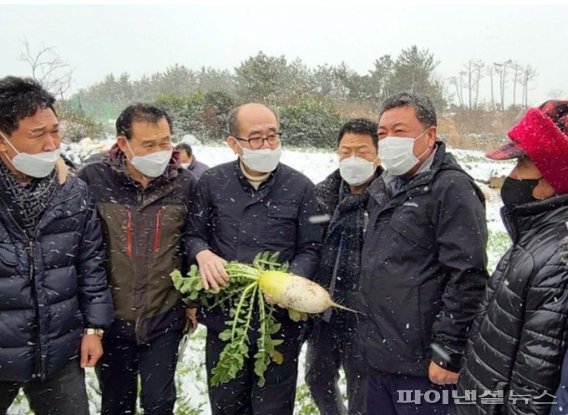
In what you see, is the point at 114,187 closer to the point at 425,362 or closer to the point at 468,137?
the point at 425,362

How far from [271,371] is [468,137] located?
22059 millimetres

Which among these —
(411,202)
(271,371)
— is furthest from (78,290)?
(411,202)

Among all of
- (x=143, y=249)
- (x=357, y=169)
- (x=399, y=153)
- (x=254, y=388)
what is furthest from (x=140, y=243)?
(x=399, y=153)

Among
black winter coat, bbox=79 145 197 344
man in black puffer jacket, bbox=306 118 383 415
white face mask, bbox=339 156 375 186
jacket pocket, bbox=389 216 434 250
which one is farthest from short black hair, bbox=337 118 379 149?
black winter coat, bbox=79 145 197 344

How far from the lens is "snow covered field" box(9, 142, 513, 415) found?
3848mm

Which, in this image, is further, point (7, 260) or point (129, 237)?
point (129, 237)

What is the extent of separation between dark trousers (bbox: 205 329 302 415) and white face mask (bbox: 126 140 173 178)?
3.49ft

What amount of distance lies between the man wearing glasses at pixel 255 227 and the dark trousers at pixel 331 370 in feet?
1.41

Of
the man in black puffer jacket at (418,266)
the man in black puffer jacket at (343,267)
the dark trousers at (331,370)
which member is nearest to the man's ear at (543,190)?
the man in black puffer jacket at (418,266)

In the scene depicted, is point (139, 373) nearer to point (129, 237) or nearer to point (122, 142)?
point (129, 237)

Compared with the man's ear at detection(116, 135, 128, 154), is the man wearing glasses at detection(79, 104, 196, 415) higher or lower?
lower

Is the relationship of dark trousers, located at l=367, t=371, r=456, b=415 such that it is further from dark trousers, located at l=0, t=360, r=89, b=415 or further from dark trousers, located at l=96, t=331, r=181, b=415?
dark trousers, located at l=0, t=360, r=89, b=415

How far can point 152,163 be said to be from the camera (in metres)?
3.08

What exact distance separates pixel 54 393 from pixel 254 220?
4.81 ft
